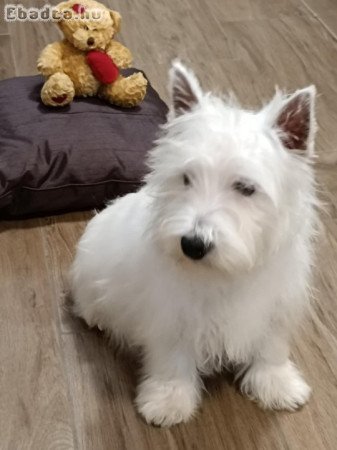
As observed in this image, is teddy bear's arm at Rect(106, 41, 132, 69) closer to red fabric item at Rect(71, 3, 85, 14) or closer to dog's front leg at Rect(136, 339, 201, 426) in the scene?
red fabric item at Rect(71, 3, 85, 14)

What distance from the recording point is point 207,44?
3.32 metres

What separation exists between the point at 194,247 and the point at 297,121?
332 mm

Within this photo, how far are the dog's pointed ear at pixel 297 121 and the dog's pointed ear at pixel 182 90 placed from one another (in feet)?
0.57

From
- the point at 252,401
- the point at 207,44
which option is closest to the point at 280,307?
the point at 252,401

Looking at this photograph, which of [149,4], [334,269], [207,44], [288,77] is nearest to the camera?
[334,269]

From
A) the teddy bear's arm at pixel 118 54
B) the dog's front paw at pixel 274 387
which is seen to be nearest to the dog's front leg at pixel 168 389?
the dog's front paw at pixel 274 387

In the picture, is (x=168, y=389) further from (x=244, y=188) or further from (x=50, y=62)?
(x=50, y=62)

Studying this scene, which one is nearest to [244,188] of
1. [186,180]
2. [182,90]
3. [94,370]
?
[186,180]

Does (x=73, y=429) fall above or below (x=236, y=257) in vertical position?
below

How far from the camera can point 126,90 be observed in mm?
Answer: 2361

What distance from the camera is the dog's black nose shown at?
1.27 metres

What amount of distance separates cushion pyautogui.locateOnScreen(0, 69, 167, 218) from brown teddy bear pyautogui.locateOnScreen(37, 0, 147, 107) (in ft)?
0.23

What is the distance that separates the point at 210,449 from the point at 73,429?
346mm

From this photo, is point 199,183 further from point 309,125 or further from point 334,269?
point 334,269
